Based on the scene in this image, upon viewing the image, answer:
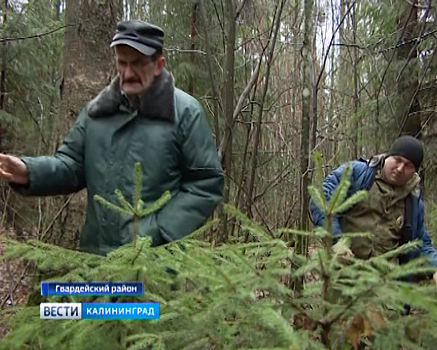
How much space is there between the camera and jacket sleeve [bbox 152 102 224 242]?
2.37m

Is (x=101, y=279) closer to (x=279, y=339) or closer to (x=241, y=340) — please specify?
(x=241, y=340)

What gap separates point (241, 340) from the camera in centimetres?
143

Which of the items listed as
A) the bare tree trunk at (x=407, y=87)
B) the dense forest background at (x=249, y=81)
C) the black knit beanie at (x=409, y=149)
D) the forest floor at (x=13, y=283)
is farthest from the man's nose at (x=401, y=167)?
the bare tree trunk at (x=407, y=87)

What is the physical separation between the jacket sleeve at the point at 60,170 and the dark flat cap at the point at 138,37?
463 mm

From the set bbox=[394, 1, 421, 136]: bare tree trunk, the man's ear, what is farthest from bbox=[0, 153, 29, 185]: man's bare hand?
bbox=[394, 1, 421, 136]: bare tree trunk

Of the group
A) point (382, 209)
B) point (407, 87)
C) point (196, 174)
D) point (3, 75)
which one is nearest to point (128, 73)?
point (196, 174)

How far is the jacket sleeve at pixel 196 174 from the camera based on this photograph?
2365 mm

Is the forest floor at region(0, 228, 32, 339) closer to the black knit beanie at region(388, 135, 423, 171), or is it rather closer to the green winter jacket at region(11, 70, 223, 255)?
the green winter jacket at region(11, 70, 223, 255)

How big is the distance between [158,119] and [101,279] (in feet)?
3.13

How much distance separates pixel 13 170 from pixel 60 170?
0.22 metres

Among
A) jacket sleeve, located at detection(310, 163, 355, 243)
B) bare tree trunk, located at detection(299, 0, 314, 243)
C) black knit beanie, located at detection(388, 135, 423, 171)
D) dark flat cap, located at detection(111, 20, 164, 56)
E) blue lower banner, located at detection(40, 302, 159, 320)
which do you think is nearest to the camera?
blue lower banner, located at detection(40, 302, 159, 320)

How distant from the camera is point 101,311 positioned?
5.22 ft

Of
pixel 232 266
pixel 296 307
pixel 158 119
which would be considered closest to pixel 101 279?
pixel 232 266

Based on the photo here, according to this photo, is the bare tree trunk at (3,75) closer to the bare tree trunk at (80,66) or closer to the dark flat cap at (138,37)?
the bare tree trunk at (80,66)
